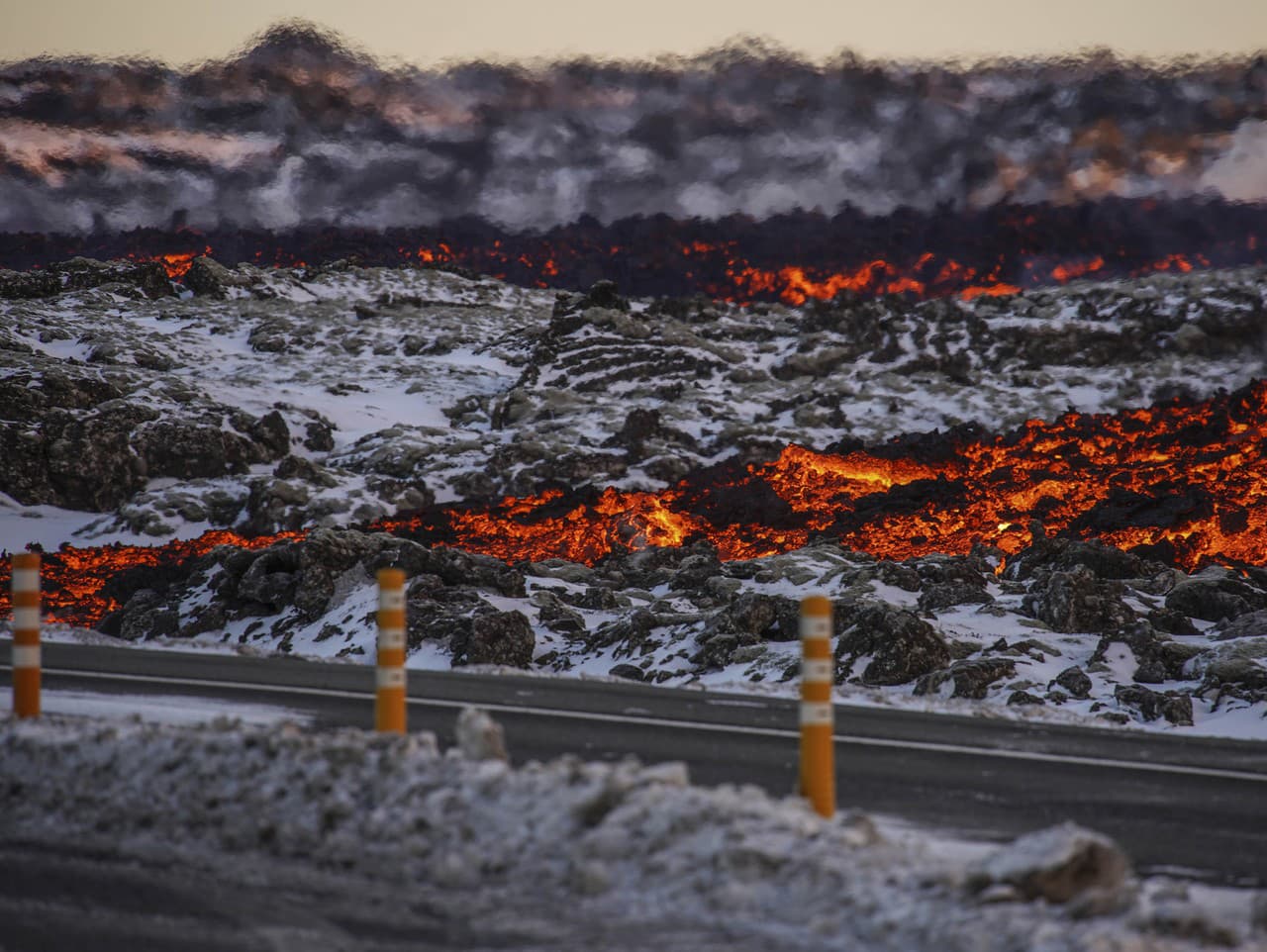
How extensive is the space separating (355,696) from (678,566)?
52.1ft

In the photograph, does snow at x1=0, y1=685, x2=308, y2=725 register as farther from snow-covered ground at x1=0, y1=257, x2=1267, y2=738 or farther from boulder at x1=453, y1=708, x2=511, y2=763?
snow-covered ground at x1=0, y1=257, x2=1267, y2=738

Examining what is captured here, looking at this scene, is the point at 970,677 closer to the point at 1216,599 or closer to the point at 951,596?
the point at 951,596

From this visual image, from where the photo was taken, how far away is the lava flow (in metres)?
31.9

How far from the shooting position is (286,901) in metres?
4.75

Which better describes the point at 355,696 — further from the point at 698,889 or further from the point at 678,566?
the point at 678,566

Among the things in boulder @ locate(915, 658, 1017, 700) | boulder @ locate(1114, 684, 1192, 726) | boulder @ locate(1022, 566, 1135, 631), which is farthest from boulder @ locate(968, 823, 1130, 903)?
boulder @ locate(1022, 566, 1135, 631)

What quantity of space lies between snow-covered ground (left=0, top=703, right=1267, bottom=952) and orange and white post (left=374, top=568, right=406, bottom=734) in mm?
269

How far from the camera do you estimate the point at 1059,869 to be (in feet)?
14.8

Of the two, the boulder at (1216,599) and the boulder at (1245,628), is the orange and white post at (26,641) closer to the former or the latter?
the boulder at (1245,628)

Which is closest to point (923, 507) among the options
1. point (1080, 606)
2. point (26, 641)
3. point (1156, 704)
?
point (1080, 606)

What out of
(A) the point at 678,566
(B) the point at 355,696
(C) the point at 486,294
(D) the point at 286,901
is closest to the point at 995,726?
(B) the point at 355,696

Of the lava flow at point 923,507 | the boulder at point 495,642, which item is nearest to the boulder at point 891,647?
the boulder at point 495,642

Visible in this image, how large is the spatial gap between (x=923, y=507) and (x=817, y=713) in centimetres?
3175

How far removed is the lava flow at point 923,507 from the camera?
31875 millimetres
